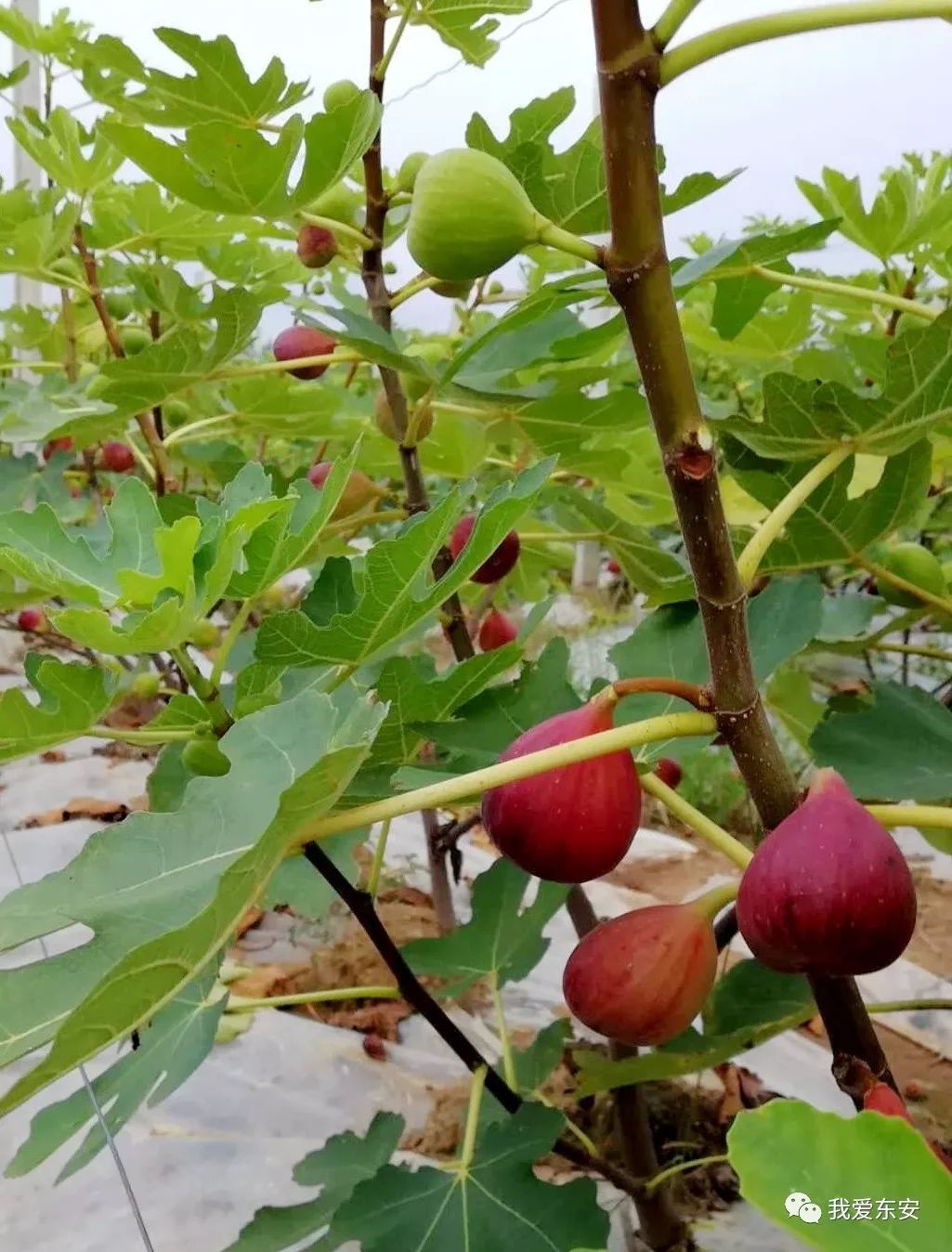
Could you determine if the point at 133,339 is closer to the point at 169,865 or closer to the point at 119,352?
the point at 119,352

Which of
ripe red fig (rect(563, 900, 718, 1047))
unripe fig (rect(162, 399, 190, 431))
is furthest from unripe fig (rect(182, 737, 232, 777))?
unripe fig (rect(162, 399, 190, 431))

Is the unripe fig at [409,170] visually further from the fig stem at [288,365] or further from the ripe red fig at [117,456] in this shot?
the ripe red fig at [117,456]

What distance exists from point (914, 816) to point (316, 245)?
76 centimetres

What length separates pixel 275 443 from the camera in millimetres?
2979

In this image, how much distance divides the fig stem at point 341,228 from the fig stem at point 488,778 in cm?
57

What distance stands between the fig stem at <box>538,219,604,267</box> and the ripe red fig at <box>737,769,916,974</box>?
245mm

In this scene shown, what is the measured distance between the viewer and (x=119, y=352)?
1367 mm

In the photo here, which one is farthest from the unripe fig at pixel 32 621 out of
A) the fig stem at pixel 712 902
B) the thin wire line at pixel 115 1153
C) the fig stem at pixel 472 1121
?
the fig stem at pixel 712 902

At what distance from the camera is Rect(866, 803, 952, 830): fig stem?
0.45 m

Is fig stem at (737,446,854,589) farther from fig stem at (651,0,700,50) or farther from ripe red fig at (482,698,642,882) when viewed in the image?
fig stem at (651,0,700,50)

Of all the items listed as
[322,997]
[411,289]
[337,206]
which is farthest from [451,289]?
[322,997]

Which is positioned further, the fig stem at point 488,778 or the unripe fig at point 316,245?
the unripe fig at point 316,245

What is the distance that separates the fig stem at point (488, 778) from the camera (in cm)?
42

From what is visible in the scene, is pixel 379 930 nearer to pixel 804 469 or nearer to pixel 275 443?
pixel 804 469
